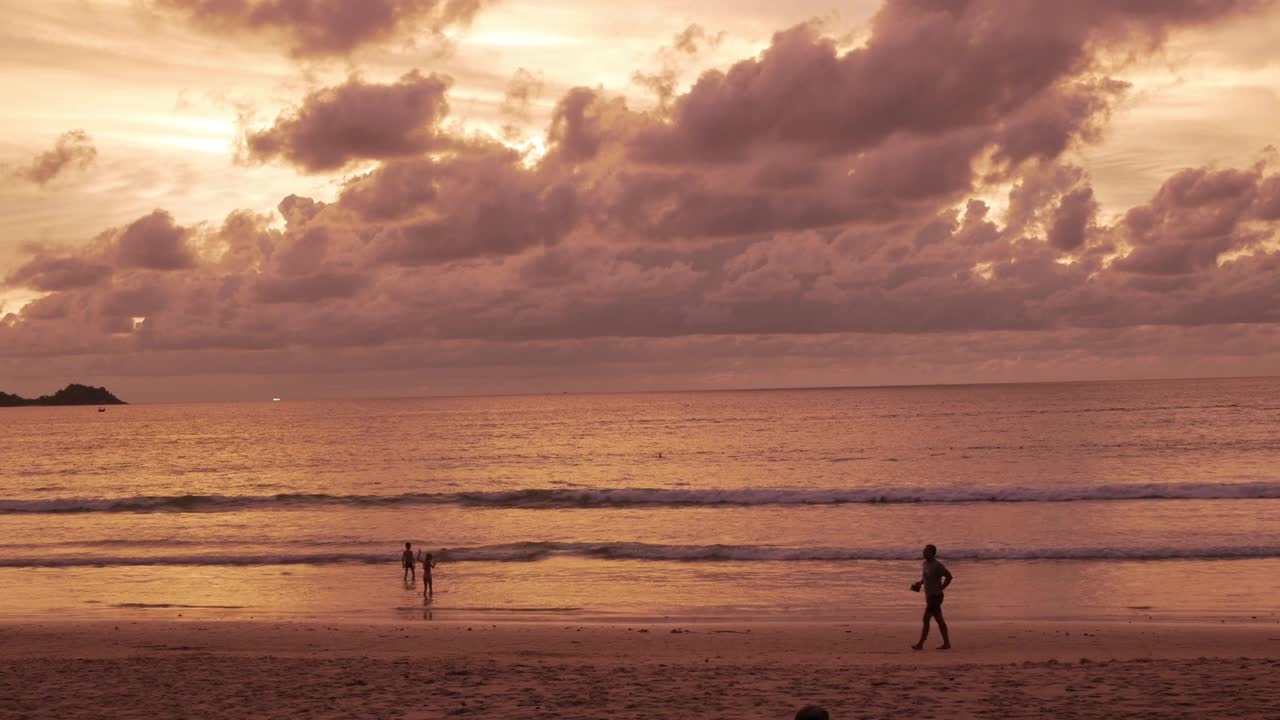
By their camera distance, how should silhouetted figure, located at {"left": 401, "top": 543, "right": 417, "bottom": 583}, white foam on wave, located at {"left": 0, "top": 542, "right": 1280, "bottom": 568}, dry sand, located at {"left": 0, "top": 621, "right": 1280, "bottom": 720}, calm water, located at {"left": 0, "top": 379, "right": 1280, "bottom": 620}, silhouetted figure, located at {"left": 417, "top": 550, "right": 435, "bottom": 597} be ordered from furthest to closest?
white foam on wave, located at {"left": 0, "top": 542, "right": 1280, "bottom": 568} < silhouetted figure, located at {"left": 401, "top": 543, "right": 417, "bottom": 583} < silhouetted figure, located at {"left": 417, "top": 550, "right": 435, "bottom": 597} < calm water, located at {"left": 0, "top": 379, "right": 1280, "bottom": 620} < dry sand, located at {"left": 0, "top": 621, "right": 1280, "bottom": 720}

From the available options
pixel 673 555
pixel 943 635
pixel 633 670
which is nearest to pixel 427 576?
pixel 673 555

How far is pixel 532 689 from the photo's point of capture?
15.7 metres

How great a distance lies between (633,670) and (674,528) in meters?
25.9

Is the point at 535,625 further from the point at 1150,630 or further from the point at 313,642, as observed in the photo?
the point at 1150,630

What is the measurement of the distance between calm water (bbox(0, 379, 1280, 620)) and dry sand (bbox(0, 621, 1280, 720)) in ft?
10.3

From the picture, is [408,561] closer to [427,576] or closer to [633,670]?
[427,576]

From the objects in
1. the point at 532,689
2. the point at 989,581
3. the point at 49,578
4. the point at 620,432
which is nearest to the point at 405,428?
the point at 620,432

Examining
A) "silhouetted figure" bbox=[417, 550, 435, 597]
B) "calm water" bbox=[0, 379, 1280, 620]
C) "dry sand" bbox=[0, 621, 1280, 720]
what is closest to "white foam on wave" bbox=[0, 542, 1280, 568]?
"calm water" bbox=[0, 379, 1280, 620]

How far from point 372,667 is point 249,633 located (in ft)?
20.3

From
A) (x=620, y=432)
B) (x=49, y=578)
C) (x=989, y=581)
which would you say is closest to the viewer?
(x=989, y=581)

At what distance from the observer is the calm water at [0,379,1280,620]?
89.3ft

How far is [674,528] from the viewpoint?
1704 inches

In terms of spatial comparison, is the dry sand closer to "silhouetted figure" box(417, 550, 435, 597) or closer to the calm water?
the calm water

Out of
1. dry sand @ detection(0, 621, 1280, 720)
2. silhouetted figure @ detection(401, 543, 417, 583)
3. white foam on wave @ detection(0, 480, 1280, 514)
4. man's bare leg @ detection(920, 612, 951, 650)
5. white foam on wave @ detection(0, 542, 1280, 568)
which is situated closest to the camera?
dry sand @ detection(0, 621, 1280, 720)
